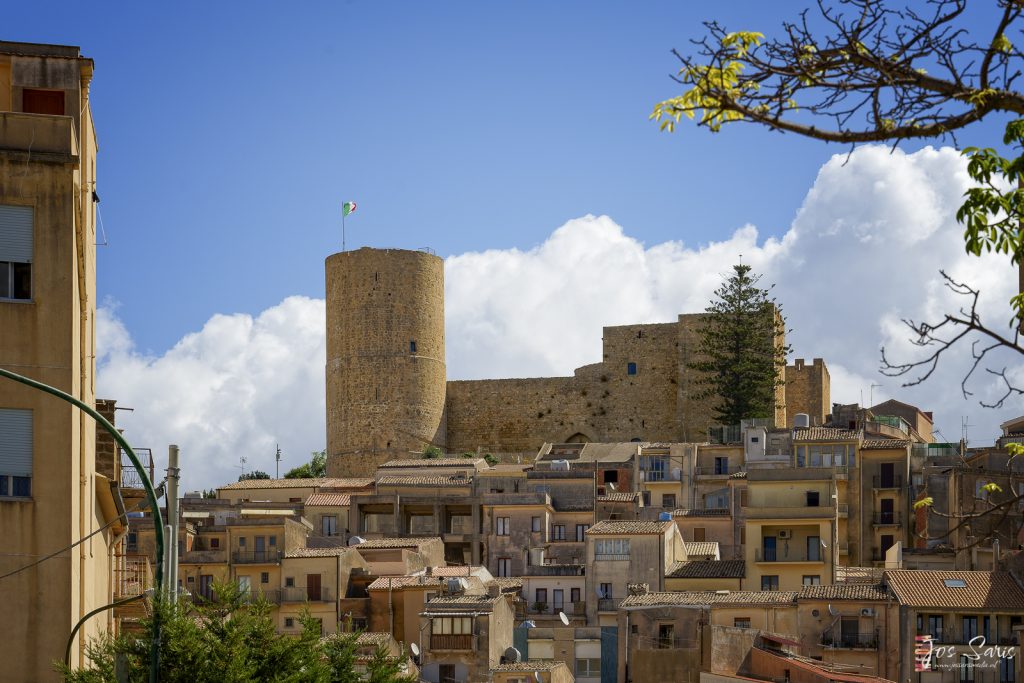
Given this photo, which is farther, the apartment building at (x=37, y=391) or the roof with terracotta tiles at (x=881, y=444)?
the roof with terracotta tiles at (x=881, y=444)

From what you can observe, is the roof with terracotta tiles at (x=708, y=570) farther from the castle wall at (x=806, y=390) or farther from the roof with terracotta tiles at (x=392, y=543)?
the castle wall at (x=806, y=390)

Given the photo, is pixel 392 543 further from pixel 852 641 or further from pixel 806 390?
pixel 806 390

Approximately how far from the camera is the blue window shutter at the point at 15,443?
15.4m

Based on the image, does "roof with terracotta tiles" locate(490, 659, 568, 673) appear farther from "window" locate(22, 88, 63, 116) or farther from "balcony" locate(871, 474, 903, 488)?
"window" locate(22, 88, 63, 116)

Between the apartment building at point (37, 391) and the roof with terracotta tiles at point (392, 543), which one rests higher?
the apartment building at point (37, 391)

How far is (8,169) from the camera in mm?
15531

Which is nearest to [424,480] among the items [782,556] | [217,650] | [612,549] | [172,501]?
[612,549]

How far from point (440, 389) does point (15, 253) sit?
6028cm

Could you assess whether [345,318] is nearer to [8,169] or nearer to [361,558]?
[361,558]

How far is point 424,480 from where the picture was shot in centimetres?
5672

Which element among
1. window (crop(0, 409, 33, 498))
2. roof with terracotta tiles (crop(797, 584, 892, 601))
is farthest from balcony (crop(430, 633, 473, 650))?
window (crop(0, 409, 33, 498))

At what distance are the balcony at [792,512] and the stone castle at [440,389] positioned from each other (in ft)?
85.6

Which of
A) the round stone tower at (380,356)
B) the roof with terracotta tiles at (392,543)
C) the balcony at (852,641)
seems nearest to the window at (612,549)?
the roof with terracotta tiles at (392,543)

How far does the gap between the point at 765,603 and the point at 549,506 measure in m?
13.7
